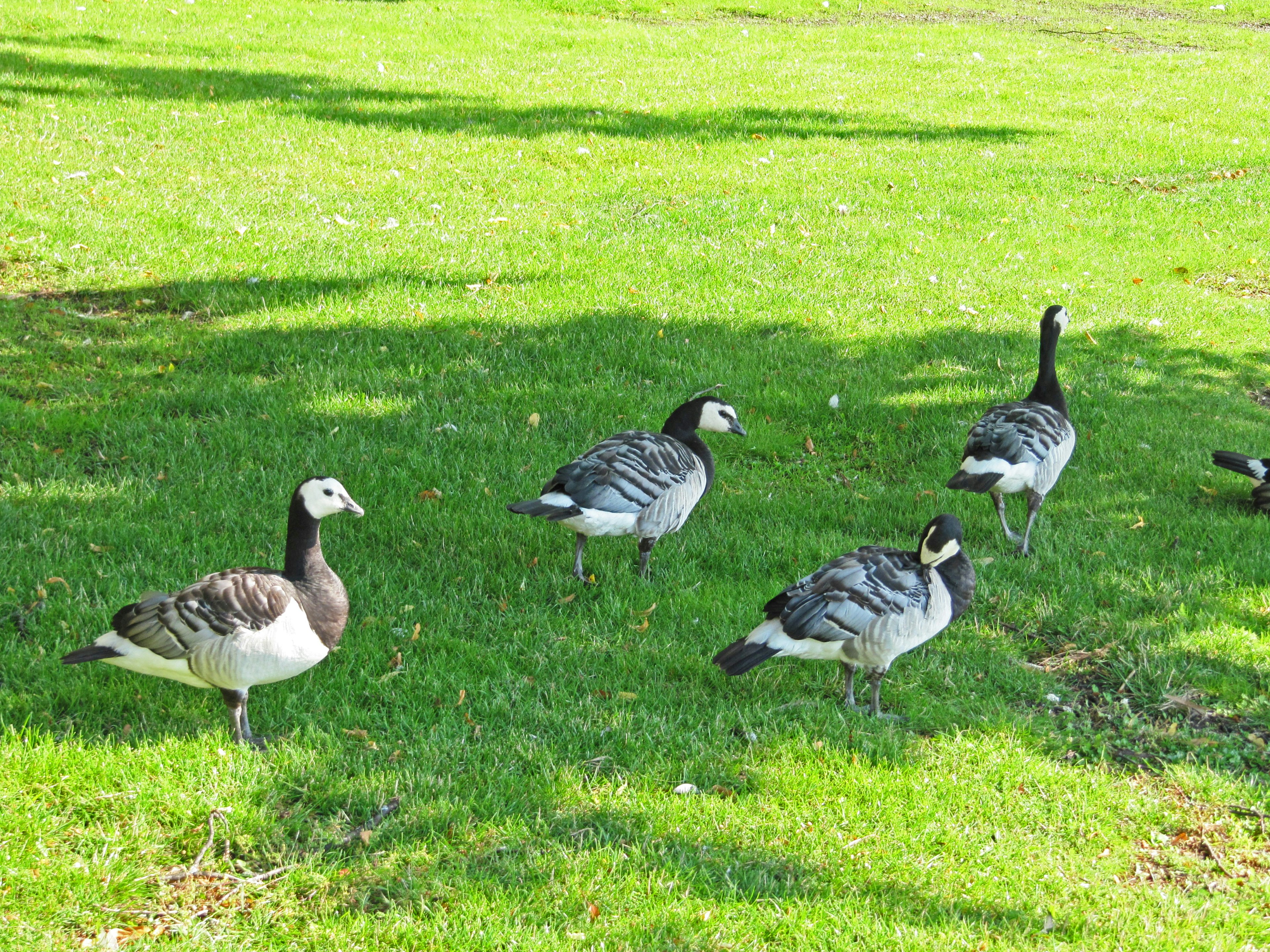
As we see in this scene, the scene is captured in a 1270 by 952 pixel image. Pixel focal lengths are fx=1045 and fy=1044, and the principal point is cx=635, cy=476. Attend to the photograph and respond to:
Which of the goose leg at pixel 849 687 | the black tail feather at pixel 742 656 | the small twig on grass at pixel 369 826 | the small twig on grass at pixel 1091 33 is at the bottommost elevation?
the small twig on grass at pixel 369 826

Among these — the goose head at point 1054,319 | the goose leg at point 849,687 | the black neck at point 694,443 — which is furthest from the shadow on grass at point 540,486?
the goose head at point 1054,319

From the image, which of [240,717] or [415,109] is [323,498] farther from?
[415,109]

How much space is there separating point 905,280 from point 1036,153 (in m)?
6.32

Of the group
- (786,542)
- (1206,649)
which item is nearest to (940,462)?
(786,542)

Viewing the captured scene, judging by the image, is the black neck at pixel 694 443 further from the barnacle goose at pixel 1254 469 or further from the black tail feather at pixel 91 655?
the barnacle goose at pixel 1254 469

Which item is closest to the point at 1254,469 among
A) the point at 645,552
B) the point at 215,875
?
the point at 645,552

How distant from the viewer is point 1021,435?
23.1ft

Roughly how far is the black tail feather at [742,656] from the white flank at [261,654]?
6.27 feet

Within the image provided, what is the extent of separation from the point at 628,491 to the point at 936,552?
71.0 inches

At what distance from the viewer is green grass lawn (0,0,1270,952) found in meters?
4.37

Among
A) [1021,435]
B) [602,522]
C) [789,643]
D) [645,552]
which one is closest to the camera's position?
[789,643]

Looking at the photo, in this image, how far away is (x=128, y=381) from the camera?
8.36 meters

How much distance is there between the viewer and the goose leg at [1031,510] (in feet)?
23.6

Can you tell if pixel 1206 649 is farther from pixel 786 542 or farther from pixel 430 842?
pixel 430 842
